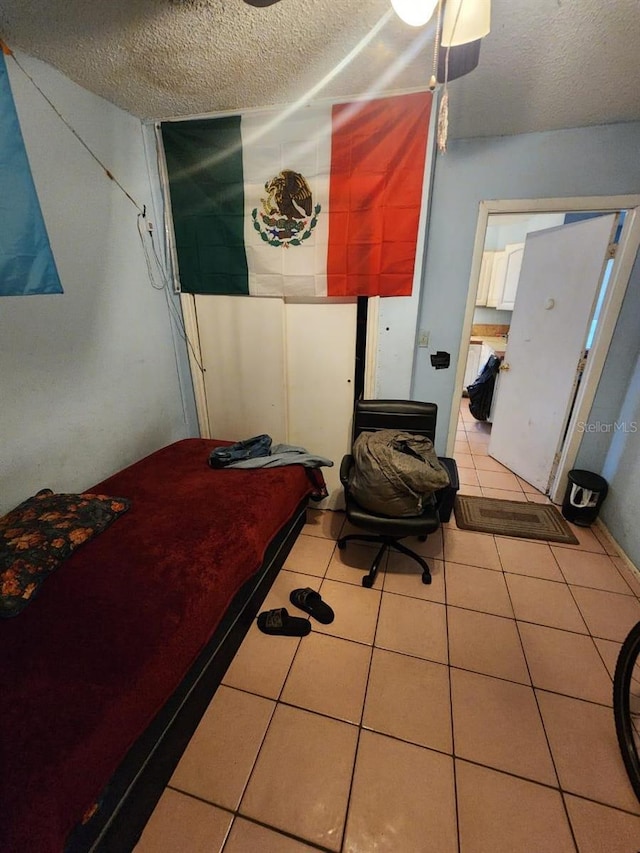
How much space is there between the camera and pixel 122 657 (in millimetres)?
1024

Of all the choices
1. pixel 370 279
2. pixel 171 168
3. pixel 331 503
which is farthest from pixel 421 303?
pixel 171 168

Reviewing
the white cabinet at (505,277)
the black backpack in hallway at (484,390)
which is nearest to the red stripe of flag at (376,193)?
the black backpack in hallway at (484,390)

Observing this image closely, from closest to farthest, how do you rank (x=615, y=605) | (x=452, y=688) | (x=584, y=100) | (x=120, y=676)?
(x=120, y=676)
(x=452, y=688)
(x=584, y=100)
(x=615, y=605)

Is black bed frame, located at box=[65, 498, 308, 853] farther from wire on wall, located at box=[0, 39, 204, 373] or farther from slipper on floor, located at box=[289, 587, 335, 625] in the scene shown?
wire on wall, located at box=[0, 39, 204, 373]

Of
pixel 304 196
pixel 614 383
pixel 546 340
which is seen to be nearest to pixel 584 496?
pixel 614 383

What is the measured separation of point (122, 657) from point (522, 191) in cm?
314

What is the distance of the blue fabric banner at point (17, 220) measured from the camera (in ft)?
4.75

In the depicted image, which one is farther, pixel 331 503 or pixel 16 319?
pixel 331 503

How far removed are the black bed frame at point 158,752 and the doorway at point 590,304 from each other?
1.98m

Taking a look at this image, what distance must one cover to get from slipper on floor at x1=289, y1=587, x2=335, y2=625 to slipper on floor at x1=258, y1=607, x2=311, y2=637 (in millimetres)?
80

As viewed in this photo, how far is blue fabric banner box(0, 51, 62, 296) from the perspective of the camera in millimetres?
1448

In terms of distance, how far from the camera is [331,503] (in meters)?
2.76

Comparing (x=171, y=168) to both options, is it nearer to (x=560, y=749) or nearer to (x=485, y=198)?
(x=485, y=198)

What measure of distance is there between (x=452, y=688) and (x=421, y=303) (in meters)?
2.25
